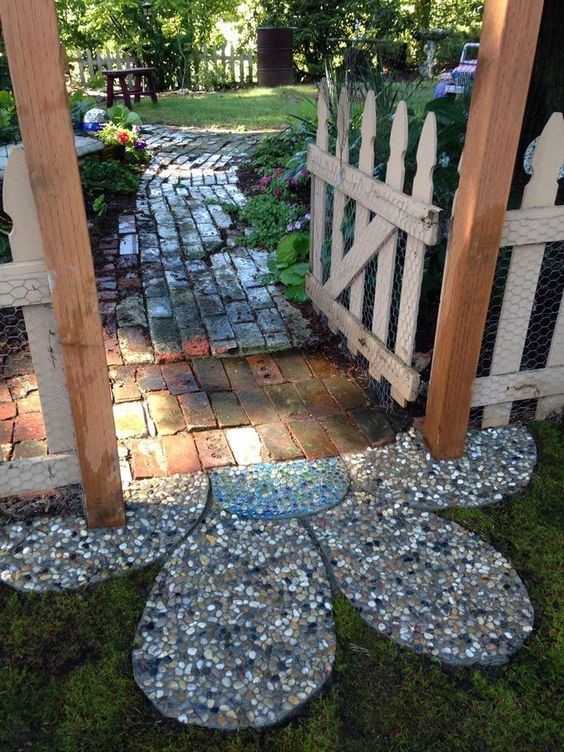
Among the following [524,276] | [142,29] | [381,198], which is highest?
[142,29]

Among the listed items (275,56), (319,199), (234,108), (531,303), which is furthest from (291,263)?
(275,56)

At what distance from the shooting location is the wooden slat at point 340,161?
2.91 metres

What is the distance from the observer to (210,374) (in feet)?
10.6

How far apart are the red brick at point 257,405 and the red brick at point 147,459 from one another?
1.50ft

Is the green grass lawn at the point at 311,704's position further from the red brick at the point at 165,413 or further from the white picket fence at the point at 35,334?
the red brick at the point at 165,413

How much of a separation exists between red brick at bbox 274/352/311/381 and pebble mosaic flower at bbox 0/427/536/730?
0.71 meters

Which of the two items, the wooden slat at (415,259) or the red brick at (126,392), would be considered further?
the red brick at (126,392)

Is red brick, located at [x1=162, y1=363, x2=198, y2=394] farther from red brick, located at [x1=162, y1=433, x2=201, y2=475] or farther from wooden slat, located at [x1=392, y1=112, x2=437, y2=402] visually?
wooden slat, located at [x1=392, y1=112, x2=437, y2=402]

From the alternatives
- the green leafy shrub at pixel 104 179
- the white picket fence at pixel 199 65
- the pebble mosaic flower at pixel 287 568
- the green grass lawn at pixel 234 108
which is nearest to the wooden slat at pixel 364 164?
the pebble mosaic flower at pixel 287 568

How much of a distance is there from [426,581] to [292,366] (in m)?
1.51

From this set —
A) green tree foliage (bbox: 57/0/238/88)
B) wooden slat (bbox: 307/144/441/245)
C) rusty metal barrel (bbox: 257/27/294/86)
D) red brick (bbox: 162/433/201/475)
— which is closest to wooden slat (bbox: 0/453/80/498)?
red brick (bbox: 162/433/201/475)

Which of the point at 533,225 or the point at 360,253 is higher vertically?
the point at 533,225

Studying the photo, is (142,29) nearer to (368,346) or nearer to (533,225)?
(368,346)

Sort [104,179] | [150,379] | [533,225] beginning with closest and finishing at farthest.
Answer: [533,225]
[150,379]
[104,179]
